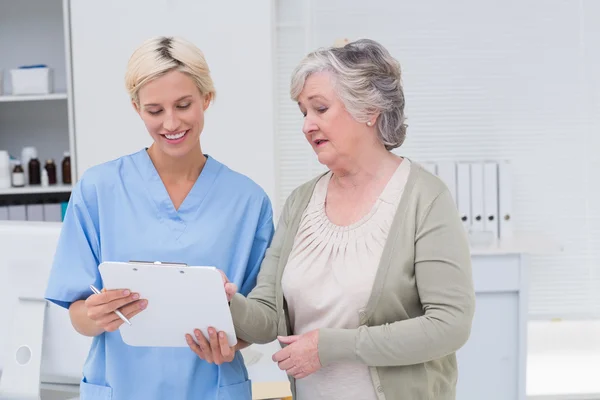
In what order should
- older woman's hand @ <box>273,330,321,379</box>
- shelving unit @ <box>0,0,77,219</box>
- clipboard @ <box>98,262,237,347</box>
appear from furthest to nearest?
shelving unit @ <box>0,0,77,219</box>, older woman's hand @ <box>273,330,321,379</box>, clipboard @ <box>98,262,237,347</box>

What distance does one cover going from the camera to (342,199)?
1653 millimetres

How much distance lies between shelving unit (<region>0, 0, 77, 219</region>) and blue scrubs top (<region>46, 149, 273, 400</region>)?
254 cm

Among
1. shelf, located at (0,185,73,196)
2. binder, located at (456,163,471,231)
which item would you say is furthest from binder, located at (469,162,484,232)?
shelf, located at (0,185,73,196)

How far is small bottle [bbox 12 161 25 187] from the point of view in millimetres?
3777

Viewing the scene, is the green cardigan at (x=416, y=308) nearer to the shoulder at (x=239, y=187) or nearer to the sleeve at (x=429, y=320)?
the sleeve at (x=429, y=320)

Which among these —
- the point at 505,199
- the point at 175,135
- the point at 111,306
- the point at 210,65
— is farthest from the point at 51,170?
the point at 111,306

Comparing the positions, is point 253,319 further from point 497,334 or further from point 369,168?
point 497,334

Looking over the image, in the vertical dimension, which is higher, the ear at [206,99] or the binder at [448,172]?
the ear at [206,99]

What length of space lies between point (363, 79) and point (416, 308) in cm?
45

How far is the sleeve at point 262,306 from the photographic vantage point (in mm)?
1583

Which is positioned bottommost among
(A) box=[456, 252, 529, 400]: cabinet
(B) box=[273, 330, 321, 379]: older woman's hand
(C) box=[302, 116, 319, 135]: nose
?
(A) box=[456, 252, 529, 400]: cabinet

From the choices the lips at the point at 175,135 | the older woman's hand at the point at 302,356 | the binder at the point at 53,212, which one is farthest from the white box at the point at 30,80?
the older woman's hand at the point at 302,356

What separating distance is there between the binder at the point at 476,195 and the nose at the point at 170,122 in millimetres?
2335

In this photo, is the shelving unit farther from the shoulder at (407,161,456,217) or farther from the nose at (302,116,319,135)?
the shoulder at (407,161,456,217)
